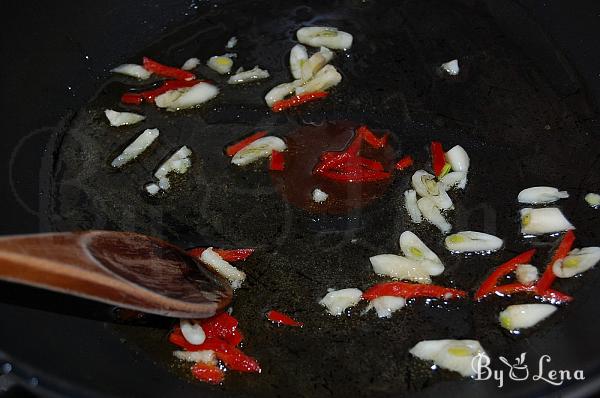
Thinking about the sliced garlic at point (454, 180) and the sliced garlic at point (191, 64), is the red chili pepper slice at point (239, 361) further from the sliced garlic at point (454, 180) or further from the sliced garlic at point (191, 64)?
the sliced garlic at point (191, 64)

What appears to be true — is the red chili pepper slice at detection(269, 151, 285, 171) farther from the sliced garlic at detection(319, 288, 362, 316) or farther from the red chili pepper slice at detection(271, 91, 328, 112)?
the sliced garlic at detection(319, 288, 362, 316)

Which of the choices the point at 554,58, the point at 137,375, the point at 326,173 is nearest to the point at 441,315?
the point at 326,173

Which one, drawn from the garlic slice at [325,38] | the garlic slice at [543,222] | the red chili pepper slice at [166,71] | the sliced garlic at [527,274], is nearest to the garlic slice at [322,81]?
the garlic slice at [325,38]

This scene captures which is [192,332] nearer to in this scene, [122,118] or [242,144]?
[242,144]

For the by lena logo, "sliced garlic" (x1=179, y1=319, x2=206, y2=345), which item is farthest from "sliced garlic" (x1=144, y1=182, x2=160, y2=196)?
the by lena logo

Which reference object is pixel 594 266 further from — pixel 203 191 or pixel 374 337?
pixel 203 191

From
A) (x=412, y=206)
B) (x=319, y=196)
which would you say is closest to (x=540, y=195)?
(x=412, y=206)
